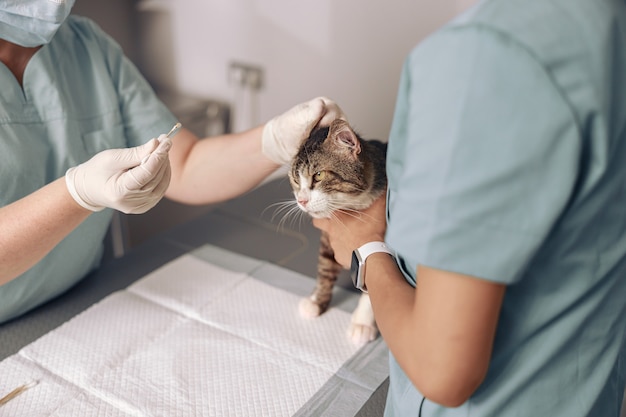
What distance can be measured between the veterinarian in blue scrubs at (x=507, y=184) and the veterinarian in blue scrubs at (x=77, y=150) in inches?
19.0

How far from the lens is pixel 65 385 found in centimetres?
90

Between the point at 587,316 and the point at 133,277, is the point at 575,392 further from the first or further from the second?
the point at 133,277

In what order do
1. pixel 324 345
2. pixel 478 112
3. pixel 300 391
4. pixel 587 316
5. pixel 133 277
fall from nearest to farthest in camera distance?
pixel 478 112 < pixel 587 316 < pixel 300 391 < pixel 324 345 < pixel 133 277

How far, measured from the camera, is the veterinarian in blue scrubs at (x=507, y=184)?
1.50ft

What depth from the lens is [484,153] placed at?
462 mm

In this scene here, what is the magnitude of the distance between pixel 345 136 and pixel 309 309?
36 centimetres

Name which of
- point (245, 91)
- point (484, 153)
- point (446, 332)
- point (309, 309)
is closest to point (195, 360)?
point (309, 309)

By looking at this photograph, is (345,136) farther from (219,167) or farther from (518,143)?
(518,143)

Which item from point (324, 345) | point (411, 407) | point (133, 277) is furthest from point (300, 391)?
point (133, 277)

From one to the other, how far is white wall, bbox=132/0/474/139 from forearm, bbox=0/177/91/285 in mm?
1144

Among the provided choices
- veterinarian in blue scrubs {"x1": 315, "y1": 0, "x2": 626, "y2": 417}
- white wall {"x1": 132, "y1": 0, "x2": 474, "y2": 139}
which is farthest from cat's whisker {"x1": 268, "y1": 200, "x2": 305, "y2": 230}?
veterinarian in blue scrubs {"x1": 315, "y1": 0, "x2": 626, "y2": 417}

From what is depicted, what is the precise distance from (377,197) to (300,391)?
356 mm

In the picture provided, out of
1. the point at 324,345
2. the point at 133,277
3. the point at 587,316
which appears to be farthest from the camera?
the point at 133,277

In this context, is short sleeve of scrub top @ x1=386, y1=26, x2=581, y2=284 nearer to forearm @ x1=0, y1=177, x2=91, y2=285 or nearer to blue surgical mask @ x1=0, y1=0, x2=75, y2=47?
forearm @ x1=0, y1=177, x2=91, y2=285
